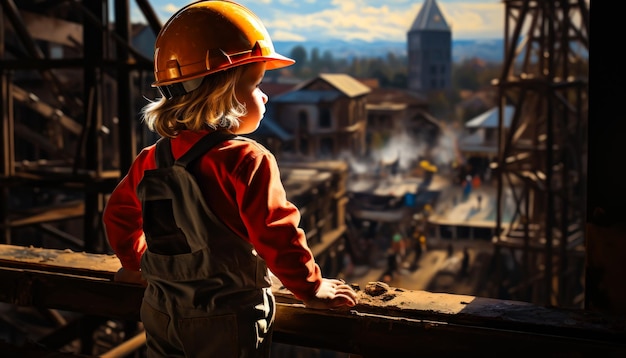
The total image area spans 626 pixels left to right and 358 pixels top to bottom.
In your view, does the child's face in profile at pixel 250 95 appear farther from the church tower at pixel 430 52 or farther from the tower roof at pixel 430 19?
the tower roof at pixel 430 19

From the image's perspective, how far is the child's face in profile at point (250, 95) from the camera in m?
1.59

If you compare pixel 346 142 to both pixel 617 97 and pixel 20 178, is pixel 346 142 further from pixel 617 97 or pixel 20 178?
pixel 617 97

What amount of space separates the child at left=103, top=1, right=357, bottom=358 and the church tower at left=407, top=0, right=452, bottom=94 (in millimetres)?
38287

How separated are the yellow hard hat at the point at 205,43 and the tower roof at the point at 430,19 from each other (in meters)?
39.2

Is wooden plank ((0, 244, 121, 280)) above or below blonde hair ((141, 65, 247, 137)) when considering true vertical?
below

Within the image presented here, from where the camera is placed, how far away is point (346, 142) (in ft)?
97.8

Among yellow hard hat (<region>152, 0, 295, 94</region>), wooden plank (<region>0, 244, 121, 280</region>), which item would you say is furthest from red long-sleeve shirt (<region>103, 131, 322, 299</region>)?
wooden plank (<region>0, 244, 121, 280</region>)

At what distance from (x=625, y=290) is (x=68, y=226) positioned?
44.3 ft

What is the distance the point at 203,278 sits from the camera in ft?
5.00

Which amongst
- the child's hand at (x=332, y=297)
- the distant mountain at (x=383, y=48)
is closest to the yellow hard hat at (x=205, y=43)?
the child's hand at (x=332, y=297)

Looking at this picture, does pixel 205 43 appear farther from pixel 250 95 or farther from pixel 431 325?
pixel 431 325

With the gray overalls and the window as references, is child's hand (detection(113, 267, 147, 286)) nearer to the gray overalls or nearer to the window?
the gray overalls

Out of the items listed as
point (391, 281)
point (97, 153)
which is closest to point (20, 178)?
point (97, 153)

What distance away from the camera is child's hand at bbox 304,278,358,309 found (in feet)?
5.19
